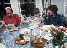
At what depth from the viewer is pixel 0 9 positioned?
4496 mm

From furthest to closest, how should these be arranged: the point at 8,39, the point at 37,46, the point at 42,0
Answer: the point at 42,0, the point at 8,39, the point at 37,46

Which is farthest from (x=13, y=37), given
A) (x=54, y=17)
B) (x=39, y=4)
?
(x=39, y=4)

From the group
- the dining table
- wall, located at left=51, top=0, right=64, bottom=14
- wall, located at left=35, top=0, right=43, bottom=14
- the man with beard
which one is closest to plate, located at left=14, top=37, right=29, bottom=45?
the dining table

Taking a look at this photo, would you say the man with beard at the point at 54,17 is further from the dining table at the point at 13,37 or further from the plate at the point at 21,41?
the plate at the point at 21,41

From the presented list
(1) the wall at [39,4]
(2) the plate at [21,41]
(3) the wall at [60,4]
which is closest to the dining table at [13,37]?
(2) the plate at [21,41]

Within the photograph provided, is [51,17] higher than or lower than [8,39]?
higher

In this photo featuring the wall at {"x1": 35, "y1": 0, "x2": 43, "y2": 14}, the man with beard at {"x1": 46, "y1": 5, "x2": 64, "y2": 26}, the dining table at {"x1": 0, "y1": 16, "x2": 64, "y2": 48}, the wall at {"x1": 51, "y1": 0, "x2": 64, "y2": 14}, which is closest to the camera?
the dining table at {"x1": 0, "y1": 16, "x2": 64, "y2": 48}

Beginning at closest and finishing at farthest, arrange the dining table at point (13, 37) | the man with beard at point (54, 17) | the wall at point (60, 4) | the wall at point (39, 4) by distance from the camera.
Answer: the dining table at point (13, 37) < the man with beard at point (54, 17) < the wall at point (39, 4) < the wall at point (60, 4)

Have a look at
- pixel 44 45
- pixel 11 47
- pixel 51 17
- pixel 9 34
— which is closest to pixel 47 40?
pixel 44 45

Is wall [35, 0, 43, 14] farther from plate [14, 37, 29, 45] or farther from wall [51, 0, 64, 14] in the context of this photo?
plate [14, 37, 29, 45]

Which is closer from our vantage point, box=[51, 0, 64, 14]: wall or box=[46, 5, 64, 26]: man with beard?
box=[46, 5, 64, 26]: man with beard

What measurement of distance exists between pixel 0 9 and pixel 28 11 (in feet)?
2.85

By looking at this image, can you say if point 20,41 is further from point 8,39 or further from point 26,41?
point 8,39

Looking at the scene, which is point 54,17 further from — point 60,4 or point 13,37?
point 60,4
